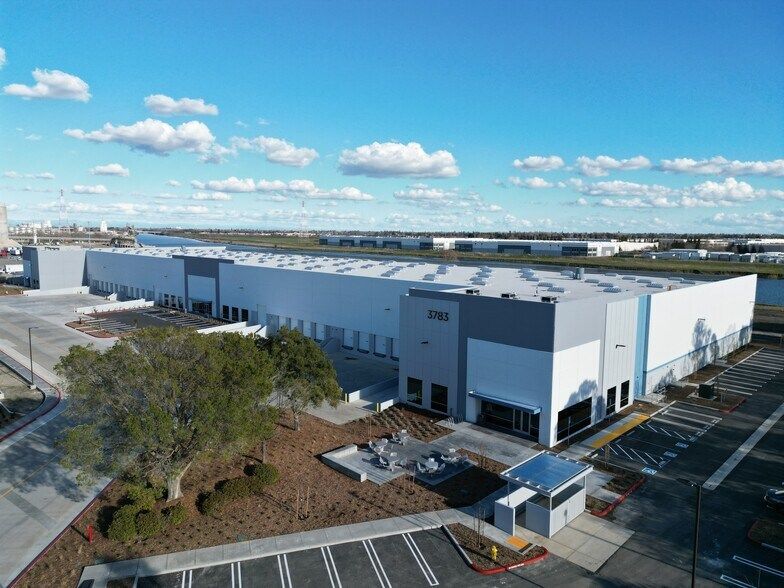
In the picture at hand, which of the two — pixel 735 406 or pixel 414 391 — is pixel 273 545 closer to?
pixel 414 391

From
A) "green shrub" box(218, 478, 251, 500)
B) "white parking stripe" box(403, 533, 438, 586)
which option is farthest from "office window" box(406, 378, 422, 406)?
"white parking stripe" box(403, 533, 438, 586)

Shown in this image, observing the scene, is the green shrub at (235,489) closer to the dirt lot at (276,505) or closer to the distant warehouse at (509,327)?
the dirt lot at (276,505)

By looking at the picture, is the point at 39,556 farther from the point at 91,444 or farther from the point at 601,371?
the point at 601,371

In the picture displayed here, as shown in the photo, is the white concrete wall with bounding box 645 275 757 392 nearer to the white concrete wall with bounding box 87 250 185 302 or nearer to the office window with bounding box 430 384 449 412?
the office window with bounding box 430 384 449 412

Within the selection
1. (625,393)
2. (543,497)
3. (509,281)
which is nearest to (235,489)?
(543,497)

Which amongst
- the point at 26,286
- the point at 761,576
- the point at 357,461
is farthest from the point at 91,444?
the point at 26,286

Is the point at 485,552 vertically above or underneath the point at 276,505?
underneath

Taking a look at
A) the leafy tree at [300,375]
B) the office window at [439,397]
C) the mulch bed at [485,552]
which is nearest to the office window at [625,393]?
the office window at [439,397]
